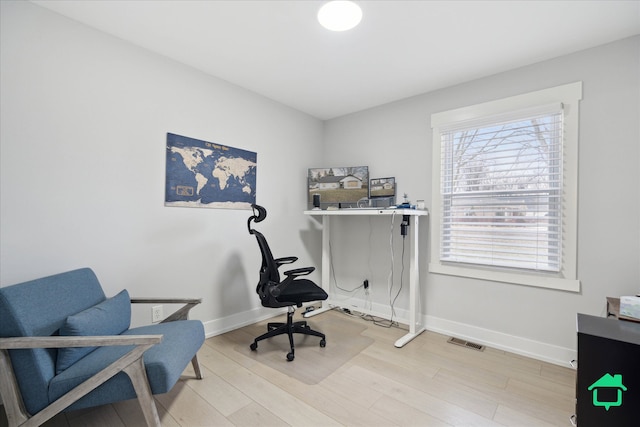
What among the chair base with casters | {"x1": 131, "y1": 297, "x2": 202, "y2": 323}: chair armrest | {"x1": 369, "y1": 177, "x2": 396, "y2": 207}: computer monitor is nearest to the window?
{"x1": 369, "y1": 177, "x2": 396, "y2": 207}: computer monitor

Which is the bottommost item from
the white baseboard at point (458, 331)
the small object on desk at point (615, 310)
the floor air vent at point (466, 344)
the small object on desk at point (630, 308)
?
the floor air vent at point (466, 344)

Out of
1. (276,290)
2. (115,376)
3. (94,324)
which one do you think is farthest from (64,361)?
(276,290)

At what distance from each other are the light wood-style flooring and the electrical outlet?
1.53 feet

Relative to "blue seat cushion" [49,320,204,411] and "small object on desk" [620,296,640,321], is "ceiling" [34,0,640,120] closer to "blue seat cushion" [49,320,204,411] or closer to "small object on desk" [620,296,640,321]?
"small object on desk" [620,296,640,321]

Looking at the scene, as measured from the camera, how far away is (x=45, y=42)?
181 centimetres

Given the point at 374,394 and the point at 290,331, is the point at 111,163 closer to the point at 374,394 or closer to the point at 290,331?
the point at 290,331

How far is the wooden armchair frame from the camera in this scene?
1.23 m

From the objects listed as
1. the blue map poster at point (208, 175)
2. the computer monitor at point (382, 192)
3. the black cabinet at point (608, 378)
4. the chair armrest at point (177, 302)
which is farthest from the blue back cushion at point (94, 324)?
the computer monitor at point (382, 192)

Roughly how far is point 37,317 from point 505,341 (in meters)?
3.27

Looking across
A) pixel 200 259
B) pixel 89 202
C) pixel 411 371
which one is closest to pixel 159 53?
pixel 89 202

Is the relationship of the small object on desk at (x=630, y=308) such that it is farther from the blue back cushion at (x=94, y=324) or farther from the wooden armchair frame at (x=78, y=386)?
the blue back cushion at (x=94, y=324)

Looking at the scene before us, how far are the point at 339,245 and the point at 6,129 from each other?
304 cm

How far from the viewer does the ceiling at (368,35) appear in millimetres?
1770

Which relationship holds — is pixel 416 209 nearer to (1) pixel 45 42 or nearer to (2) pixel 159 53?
(2) pixel 159 53
